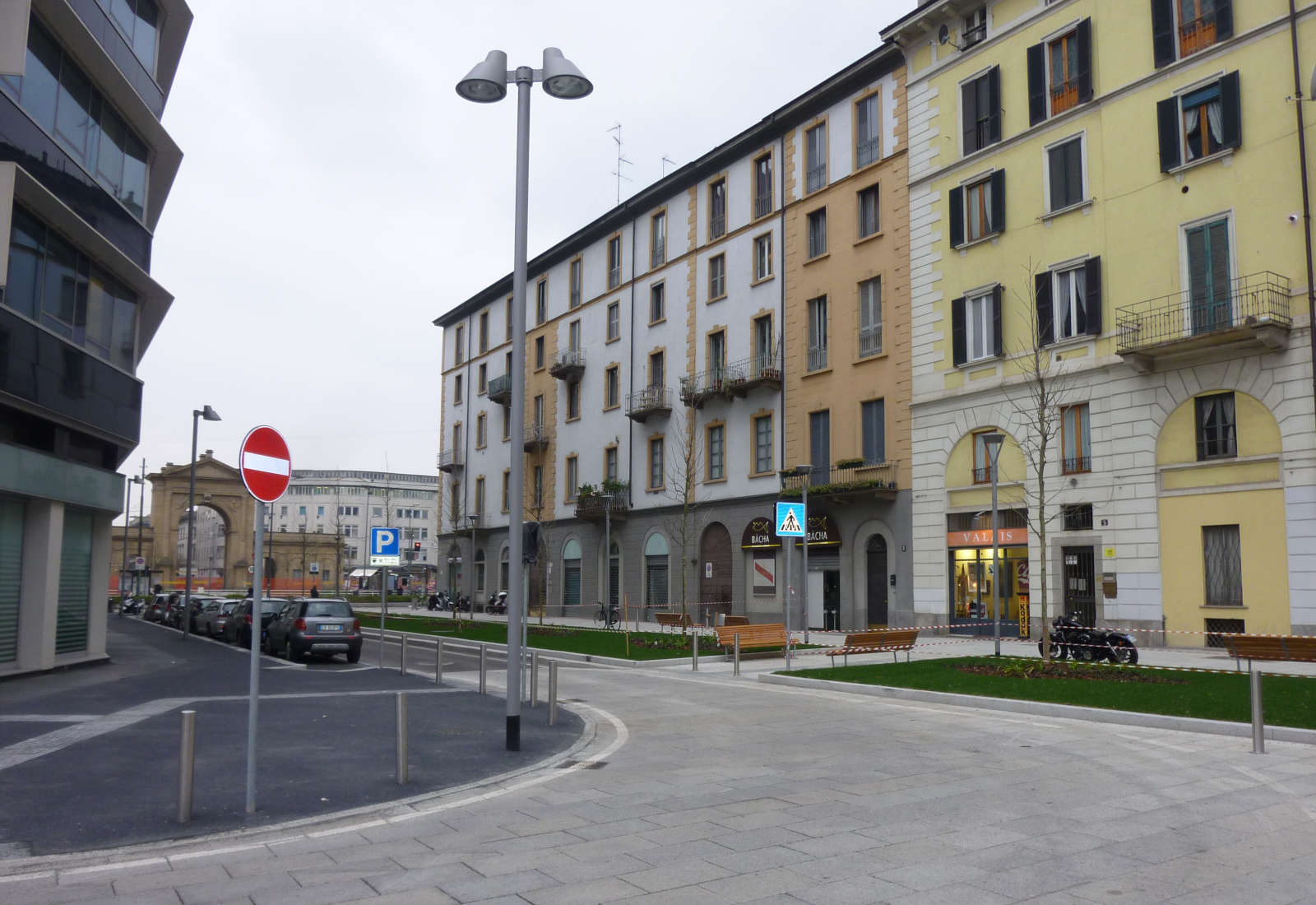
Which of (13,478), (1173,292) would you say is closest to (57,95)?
(13,478)

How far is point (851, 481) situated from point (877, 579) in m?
3.25

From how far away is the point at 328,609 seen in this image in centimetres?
2388

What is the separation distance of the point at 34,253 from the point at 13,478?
4.10 metres

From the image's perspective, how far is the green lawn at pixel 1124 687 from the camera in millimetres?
13016

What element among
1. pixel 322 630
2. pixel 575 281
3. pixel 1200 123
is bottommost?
pixel 322 630

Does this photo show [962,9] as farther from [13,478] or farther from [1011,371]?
[13,478]

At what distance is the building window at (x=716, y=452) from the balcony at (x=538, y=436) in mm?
14202

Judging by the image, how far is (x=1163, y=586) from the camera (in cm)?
2509

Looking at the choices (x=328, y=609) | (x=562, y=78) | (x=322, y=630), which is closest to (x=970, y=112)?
(x=328, y=609)

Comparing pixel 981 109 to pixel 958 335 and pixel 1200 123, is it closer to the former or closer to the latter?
pixel 958 335

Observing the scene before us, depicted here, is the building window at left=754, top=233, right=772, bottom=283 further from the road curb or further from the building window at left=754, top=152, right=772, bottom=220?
the road curb

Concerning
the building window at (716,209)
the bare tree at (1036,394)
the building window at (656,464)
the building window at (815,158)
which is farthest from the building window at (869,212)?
the building window at (656,464)

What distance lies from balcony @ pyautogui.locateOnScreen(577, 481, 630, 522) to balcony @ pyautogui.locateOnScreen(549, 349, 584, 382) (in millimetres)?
6324

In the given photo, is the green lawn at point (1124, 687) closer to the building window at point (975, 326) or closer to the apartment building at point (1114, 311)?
the apartment building at point (1114, 311)
